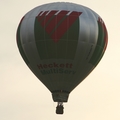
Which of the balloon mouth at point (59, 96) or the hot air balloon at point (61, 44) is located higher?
the hot air balloon at point (61, 44)

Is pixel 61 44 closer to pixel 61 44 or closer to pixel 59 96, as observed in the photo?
pixel 61 44

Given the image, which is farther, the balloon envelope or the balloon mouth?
the balloon mouth

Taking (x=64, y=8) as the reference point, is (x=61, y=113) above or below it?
below

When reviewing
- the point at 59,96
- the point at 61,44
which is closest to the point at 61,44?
the point at 61,44

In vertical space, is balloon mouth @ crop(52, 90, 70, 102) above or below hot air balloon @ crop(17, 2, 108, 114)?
below

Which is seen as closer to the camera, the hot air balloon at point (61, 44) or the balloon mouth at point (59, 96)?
the hot air balloon at point (61, 44)

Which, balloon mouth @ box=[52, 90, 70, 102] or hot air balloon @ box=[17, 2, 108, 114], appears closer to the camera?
hot air balloon @ box=[17, 2, 108, 114]

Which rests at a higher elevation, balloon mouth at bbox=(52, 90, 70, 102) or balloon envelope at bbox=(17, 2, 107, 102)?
balloon envelope at bbox=(17, 2, 107, 102)
